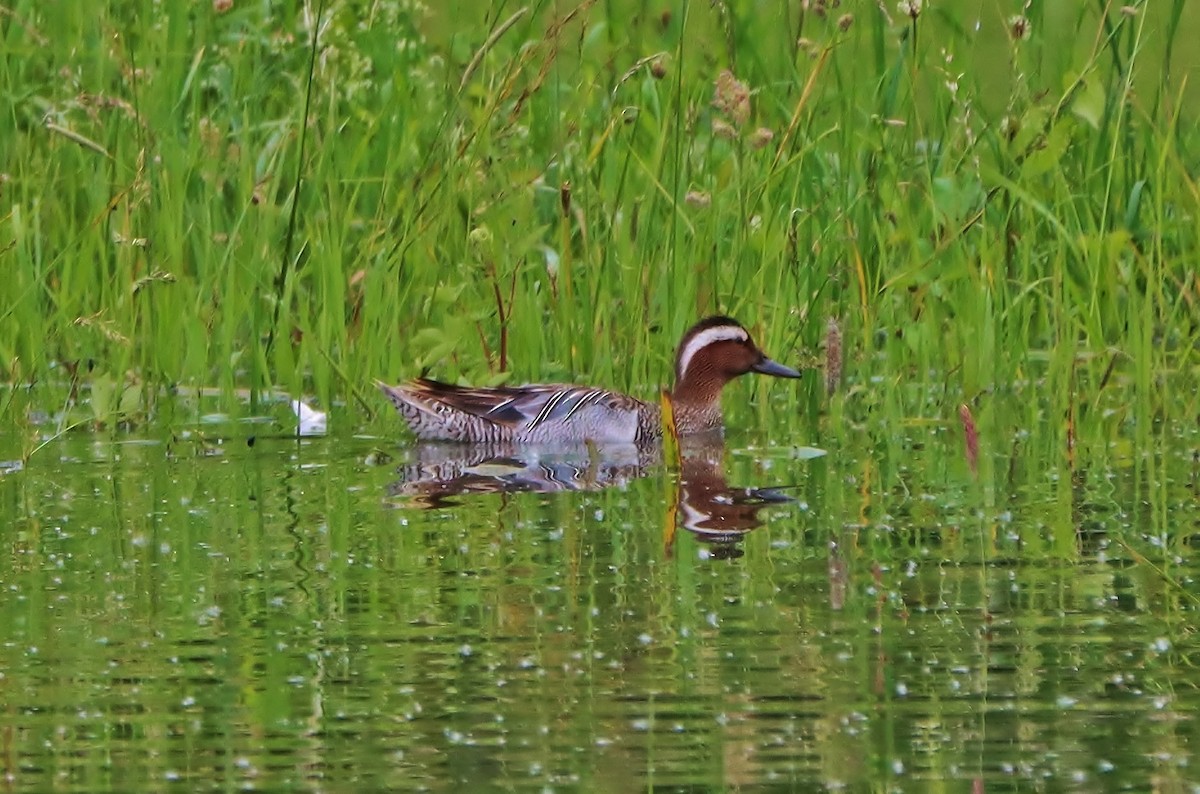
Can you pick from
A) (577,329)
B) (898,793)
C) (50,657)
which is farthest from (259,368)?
(898,793)

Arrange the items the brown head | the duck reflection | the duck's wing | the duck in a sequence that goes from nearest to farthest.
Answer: the duck reflection, the duck's wing, the duck, the brown head

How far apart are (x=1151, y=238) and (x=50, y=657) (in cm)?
598

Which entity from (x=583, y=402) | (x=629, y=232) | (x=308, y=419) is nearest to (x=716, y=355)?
(x=583, y=402)

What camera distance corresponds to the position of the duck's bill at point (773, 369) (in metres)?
9.83

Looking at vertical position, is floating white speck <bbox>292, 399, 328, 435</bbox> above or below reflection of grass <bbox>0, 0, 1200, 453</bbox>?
below

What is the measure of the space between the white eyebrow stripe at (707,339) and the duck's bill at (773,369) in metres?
0.11

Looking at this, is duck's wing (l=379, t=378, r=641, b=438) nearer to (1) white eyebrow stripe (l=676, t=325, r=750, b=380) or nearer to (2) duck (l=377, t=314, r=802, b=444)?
(2) duck (l=377, t=314, r=802, b=444)

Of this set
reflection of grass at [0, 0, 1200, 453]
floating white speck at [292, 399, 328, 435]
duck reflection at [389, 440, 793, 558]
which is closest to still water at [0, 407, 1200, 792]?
duck reflection at [389, 440, 793, 558]

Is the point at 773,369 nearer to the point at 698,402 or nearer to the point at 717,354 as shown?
the point at 717,354

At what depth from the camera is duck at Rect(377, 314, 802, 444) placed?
9734mm

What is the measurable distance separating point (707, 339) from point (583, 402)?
579 mm

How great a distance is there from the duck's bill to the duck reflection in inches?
13.6

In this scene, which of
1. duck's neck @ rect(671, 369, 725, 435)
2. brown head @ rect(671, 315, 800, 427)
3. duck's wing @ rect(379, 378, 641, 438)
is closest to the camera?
duck's wing @ rect(379, 378, 641, 438)

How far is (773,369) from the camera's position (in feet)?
32.6
